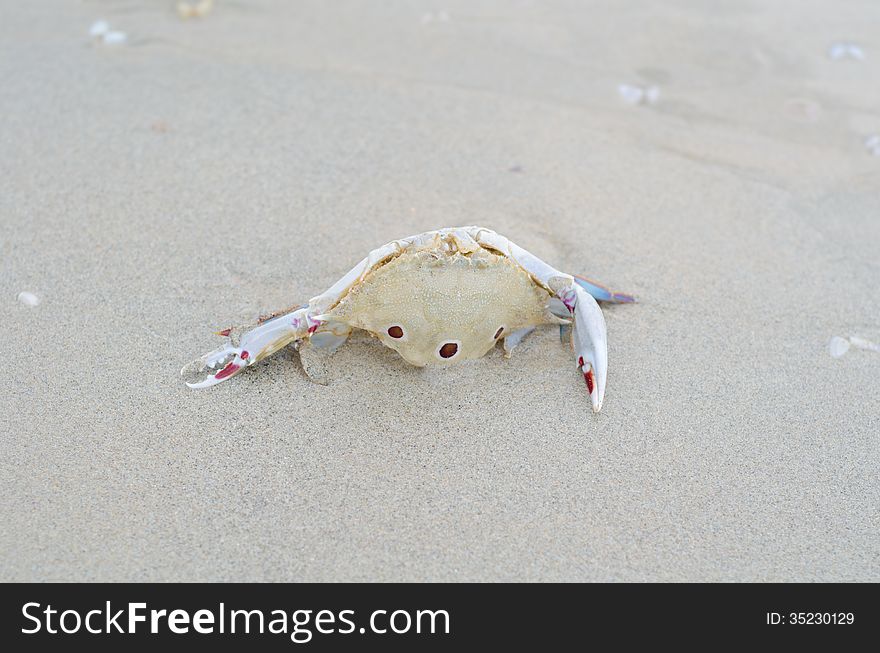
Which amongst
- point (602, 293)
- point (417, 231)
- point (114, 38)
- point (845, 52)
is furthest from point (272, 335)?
point (845, 52)

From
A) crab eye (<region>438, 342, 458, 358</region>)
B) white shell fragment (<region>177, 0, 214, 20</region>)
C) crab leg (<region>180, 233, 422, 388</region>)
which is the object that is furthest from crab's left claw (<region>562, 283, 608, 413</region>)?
white shell fragment (<region>177, 0, 214, 20</region>)

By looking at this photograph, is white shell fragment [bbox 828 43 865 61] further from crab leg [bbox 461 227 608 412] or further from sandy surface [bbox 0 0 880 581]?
crab leg [bbox 461 227 608 412]

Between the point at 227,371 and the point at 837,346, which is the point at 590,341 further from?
the point at 227,371

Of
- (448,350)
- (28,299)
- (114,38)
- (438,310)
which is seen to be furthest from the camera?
(114,38)

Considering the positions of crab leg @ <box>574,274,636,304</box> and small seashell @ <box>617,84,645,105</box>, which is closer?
crab leg @ <box>574,274,636,304</box>

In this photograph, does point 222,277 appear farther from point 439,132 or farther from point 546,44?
point 546,44
